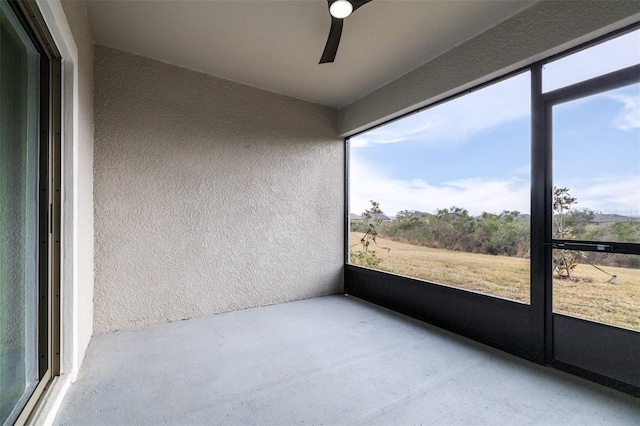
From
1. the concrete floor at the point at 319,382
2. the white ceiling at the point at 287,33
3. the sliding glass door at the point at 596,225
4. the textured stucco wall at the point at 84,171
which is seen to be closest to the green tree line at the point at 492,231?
the sliding glass door at the point at 596,225

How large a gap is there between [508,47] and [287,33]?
1791mm

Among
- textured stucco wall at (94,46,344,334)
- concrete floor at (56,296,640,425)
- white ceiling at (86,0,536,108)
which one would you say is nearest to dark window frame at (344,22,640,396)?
concrete floor at (56,296,640,425)

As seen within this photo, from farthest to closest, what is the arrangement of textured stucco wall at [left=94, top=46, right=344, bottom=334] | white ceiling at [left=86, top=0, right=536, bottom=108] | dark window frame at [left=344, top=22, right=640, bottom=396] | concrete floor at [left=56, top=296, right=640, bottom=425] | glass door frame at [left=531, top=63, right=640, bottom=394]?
1. textured stucco wall at [left=94, top=46, right=344, bottom=334]
2. white ceiling at [left=86, top=0, right=536, bottom=108]
3. glass door frame at [left=531, top=63, right=640, bottom=394]
4. dark window frame at [left=344, top=22, right=640, bottom=396]
5. concrete floor at [left=56, top=296, right=640, bottom=425]

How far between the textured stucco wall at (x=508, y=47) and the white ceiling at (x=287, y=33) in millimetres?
94

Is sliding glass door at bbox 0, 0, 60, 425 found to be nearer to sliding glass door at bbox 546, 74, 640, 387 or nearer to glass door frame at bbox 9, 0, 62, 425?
glass door frame at bbox 9, 0, 62, 425

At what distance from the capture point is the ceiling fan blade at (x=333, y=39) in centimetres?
192

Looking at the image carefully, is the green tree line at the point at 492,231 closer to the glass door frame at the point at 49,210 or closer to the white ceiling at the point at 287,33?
the white ceiling at the point at 287,33

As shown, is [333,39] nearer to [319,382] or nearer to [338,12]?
[338,12]

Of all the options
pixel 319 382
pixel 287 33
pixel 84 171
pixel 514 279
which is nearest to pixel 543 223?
pixel 514 279

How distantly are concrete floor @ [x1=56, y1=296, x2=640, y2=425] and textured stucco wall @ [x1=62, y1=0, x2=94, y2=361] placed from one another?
12.8 inches

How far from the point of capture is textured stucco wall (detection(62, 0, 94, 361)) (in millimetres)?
1952

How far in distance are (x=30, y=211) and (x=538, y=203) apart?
10.6ft

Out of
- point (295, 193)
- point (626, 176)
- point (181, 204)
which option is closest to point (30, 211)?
point (181, 204)

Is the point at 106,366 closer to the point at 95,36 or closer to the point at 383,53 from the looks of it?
the point at 95,36
